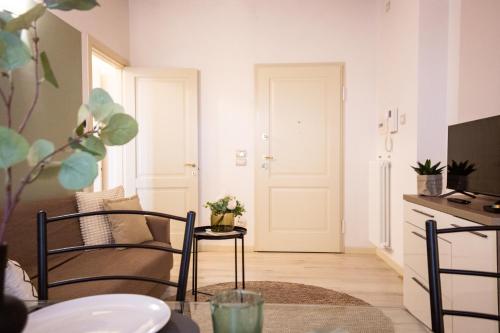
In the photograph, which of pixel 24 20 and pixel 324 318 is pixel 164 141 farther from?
pixel 24 20

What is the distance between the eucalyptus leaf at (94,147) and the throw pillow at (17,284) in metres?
1.24

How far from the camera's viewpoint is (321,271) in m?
4.02

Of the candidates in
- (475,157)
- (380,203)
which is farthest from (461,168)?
(380,203)

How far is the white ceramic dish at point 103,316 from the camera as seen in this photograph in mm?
777

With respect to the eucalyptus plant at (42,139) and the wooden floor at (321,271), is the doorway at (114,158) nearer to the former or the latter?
the wooden floor at (321,271)

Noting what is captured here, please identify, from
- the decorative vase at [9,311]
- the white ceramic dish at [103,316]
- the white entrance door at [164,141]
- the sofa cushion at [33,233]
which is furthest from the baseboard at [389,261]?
the decorative vase at [9,311]

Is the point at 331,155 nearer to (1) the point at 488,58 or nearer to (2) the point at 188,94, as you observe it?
(2) the point at 188,94

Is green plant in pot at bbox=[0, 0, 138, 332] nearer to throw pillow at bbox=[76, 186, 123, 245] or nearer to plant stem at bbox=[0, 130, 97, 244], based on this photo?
plant stem at bbox=[0, 130, 97, 244]

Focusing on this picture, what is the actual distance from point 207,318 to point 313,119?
3.96 metres

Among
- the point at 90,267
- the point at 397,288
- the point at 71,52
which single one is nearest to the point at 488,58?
the point at 397,288

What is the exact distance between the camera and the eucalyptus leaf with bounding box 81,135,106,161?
549mm

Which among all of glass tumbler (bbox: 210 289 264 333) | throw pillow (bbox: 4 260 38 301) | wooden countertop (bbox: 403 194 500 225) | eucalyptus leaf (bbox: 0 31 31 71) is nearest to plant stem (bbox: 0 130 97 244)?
eucalyptus leaf (bbox: 0 31 31 71)

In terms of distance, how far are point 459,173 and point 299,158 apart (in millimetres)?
2284

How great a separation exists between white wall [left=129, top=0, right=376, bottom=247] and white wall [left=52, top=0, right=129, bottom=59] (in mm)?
187
